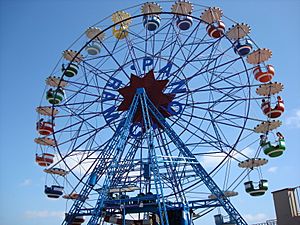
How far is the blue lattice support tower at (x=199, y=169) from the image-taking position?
14.9 meters

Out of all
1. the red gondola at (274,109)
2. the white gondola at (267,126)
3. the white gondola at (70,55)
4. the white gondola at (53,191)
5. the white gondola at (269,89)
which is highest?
the white gondola at (70,55)

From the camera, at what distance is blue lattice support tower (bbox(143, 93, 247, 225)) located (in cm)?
1488

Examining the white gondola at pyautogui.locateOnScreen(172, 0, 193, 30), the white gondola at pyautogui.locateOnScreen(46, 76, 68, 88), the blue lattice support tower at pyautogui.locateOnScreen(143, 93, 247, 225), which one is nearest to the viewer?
the blue lattice support tower at pyautogui.locateOnScreen(143, 93, 247, 225)

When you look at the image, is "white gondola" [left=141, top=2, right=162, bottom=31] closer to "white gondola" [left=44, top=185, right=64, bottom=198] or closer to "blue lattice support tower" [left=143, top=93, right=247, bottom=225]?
"blue lattice support tower" [left=143, top=93, right=247, bottom=225]

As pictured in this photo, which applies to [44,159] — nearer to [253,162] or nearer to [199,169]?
[199,169]

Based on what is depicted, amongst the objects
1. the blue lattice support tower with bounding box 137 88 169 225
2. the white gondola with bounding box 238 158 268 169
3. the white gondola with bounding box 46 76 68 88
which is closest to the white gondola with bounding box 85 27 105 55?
the white gondola with bounding box 46 76 68 88

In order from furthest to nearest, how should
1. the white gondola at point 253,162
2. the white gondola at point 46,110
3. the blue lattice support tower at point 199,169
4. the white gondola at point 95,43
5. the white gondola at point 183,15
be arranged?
the white gondola at point 46,110, the white gondola at point 95,43, the white gondola at point 183,15, the white gondola at point 253,162, the blue lattice support tower at point 199,169

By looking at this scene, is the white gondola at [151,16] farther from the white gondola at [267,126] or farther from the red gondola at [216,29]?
the white gondola at [267,126]

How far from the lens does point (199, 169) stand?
1602 centimetres

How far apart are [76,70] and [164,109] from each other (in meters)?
4.72

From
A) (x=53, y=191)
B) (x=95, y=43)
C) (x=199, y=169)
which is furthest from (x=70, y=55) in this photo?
(x=199, y=169)

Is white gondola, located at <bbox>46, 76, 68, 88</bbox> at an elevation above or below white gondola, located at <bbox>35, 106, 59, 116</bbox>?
above

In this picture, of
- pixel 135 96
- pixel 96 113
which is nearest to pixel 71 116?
pixel 96 113

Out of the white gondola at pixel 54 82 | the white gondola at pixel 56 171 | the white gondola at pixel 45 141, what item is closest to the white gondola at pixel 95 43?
the white gondola at pixel 54 82
